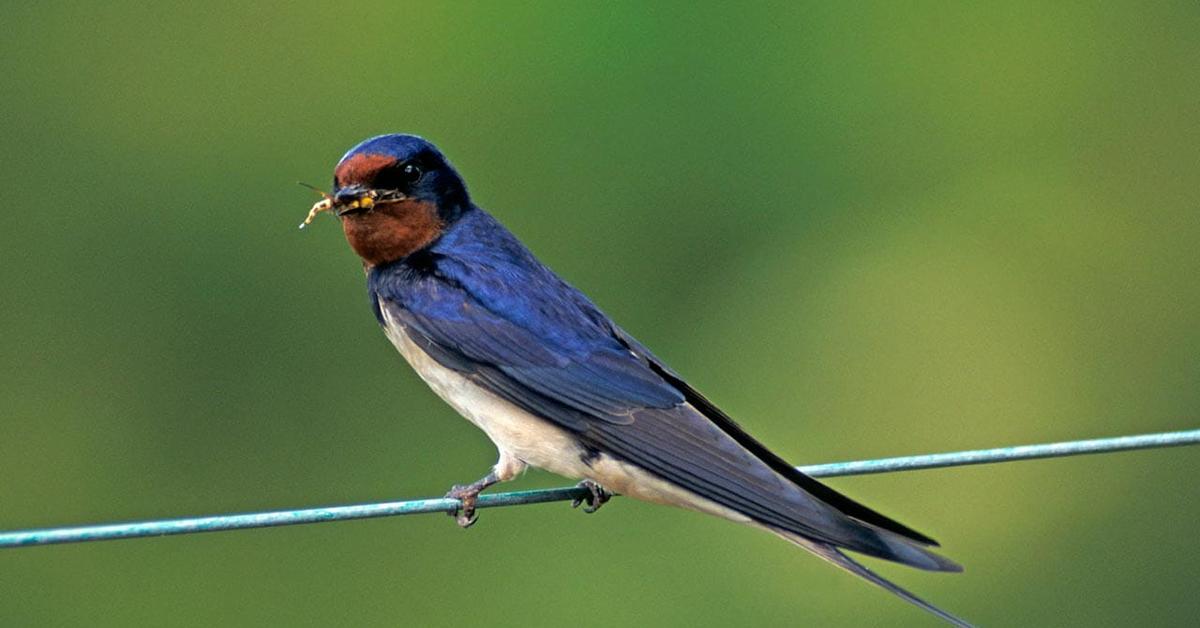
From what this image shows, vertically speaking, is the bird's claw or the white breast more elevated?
the white breast

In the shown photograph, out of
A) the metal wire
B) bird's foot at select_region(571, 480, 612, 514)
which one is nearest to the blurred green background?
bird's foot at select_region(571, 480, 612, 514)

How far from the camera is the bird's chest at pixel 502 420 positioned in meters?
2.80

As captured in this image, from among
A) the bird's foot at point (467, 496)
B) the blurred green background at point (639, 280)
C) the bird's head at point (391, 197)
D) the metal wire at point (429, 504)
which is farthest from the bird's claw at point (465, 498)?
the blurred green background at point (639, 280)

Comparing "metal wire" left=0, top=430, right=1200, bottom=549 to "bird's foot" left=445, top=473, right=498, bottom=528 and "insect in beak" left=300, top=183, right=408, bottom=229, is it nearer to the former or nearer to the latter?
"bird's foot" left=445, top=473, right=498, bottom=528

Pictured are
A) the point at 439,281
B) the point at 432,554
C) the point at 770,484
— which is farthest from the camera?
the point at 432,554

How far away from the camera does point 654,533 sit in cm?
440

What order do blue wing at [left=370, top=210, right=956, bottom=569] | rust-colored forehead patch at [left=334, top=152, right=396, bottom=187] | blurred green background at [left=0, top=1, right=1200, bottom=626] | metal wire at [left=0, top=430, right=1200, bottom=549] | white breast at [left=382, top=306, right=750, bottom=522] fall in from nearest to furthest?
metal wire at [left=0, top=430, right=1200, bottom=549]
blue wing at [left=370, top=210, right=956, bottom=569]
white breast at [left=382, top=306, right=750, bottom=522]
rust-colored forehead patch at [left=334, top=152, right=396, bottom=187]
blurred green background at [left=0, top=1, right=1200, bottom=626]

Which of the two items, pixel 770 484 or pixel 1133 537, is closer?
pixel 770 484

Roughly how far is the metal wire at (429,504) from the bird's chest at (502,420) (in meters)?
0.06

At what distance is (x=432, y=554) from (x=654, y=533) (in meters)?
0.49

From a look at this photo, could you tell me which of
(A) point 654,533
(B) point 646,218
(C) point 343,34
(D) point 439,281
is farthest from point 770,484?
(C) point 343,34

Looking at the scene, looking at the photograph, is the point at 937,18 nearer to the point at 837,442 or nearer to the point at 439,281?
the point at 837,442

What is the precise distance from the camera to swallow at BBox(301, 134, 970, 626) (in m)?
2.63

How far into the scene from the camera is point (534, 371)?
9.36ft
